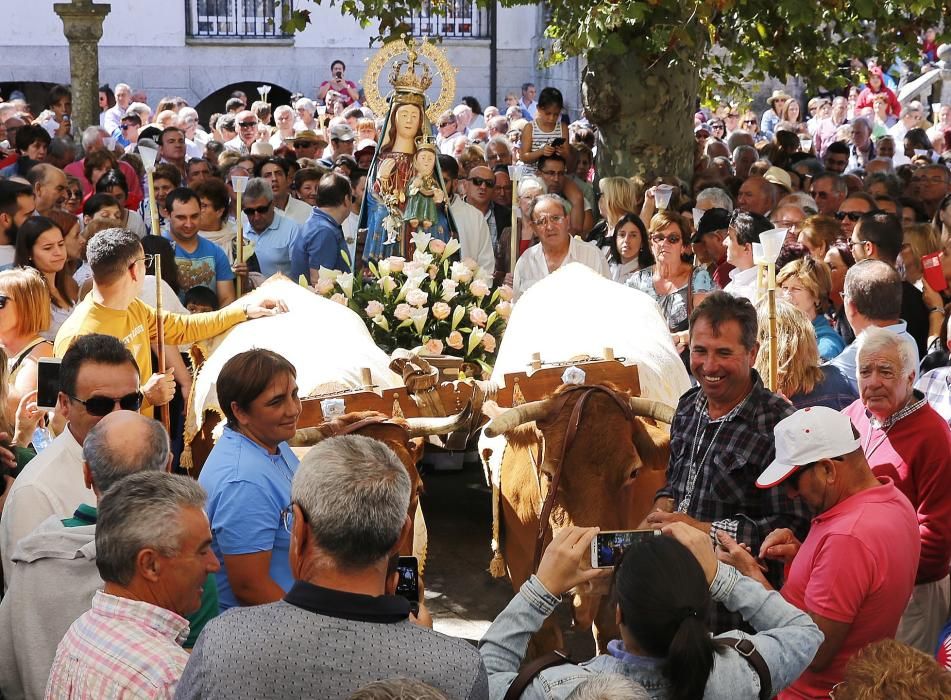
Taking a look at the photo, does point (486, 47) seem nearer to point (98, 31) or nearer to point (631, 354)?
point (98, 31)

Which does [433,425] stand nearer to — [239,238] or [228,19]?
[239,238]

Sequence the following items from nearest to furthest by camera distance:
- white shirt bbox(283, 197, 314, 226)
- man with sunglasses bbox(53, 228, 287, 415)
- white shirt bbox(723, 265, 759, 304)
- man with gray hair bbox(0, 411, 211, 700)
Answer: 1. man with gray hair bbox(0, 411, 211, 700)
2. man with sunglasses bbox(53, 228, 287, 415)
3. white shirt bbox(723, 265, 759, 304)
4. white shirt bbox(283, 197, 314, 226)

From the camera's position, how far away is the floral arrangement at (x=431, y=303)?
809 centimetres

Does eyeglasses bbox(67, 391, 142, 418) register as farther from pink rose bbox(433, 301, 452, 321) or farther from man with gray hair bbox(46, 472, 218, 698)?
pink rose bbox(433, 301, 452, 321)

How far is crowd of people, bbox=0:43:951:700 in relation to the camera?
3.08 metres

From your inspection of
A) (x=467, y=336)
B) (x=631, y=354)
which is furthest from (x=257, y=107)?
(x=631, y=354)

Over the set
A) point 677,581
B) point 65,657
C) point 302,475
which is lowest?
point 65,657

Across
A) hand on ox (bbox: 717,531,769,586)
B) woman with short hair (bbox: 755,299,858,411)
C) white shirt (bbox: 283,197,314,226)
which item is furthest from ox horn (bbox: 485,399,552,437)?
white shirt (bbox: 283,197,314,226)

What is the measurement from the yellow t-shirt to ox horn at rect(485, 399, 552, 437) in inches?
75.5

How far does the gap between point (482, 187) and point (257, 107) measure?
346 inches

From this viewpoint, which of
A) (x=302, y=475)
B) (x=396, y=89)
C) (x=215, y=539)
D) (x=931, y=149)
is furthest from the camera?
(x=931, y=149)

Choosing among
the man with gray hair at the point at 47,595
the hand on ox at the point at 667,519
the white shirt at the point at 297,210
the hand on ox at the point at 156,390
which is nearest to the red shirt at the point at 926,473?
the hand on ox at the point at 667,519

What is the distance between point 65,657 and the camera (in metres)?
3.38

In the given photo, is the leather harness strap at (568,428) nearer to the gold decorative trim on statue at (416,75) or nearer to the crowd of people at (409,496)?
the crowd of people at (409,496)
